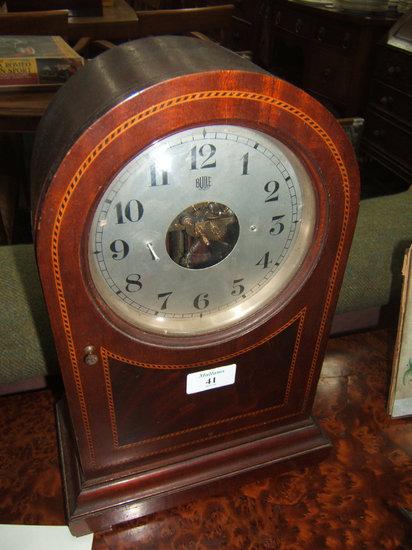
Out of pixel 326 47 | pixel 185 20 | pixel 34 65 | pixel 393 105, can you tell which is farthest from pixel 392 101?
pixel 34 65

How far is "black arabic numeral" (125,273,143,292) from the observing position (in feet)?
2.31

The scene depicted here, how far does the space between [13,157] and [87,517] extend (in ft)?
7.25

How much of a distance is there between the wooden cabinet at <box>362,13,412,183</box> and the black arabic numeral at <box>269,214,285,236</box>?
1.72 meters

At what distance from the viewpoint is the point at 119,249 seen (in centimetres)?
67

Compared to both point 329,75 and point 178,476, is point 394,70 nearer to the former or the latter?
point 329,75

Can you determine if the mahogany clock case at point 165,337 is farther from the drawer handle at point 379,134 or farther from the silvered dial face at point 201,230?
the drawer handle at point 379,134

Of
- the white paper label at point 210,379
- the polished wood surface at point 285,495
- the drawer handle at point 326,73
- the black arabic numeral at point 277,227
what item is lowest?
the polished wood surface at point 285,495

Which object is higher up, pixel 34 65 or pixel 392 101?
pixel 34 65

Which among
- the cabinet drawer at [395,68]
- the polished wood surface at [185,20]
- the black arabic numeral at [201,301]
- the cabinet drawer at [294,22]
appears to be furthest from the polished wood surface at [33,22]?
the black arabic numeral at [201,301]

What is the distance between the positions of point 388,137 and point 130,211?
2117 mm

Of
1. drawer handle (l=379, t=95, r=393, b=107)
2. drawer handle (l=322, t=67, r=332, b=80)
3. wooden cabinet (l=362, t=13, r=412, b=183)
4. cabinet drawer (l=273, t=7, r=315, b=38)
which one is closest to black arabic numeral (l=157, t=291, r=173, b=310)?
wooden cabinet (l=362, t=13, r=412, b=183)

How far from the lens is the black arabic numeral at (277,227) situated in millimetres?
731

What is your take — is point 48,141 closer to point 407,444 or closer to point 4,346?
point 4,346

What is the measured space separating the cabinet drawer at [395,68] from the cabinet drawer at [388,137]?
175mm
